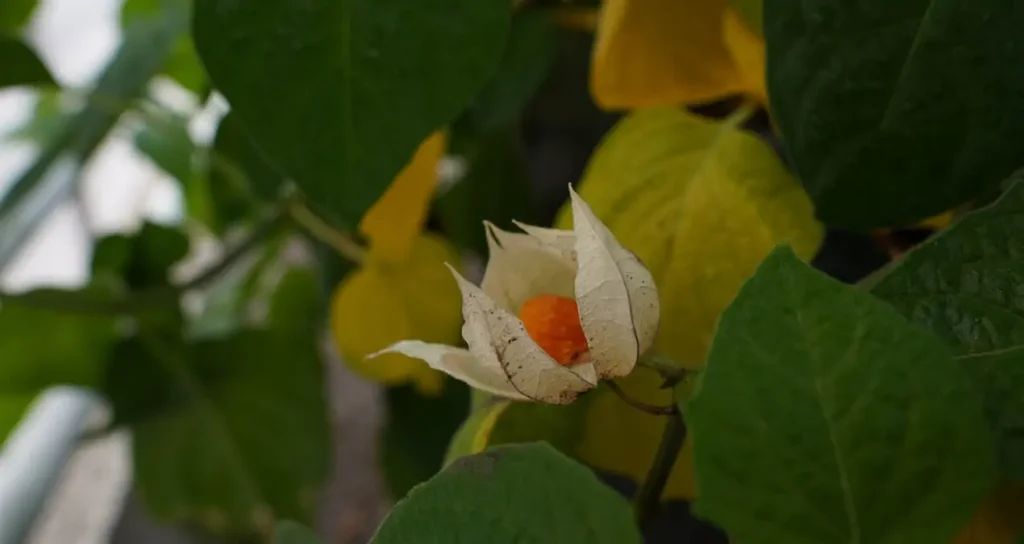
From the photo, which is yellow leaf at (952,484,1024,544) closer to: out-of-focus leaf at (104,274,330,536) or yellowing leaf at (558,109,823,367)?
yellowing leaf at (558,109,823,367)

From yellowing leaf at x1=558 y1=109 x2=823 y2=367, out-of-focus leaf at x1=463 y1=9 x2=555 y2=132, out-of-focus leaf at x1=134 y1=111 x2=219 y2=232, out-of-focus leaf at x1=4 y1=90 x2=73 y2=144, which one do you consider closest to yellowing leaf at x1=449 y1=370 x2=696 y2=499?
yellowing leaf at x1=558 y1=109 x2=823 y2=367

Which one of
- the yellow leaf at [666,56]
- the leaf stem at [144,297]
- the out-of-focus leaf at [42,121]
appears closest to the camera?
the yellow leaf at [666,56]

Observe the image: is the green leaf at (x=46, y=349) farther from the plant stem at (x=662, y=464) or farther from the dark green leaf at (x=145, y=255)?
the plant stem at (x=662, y=464)

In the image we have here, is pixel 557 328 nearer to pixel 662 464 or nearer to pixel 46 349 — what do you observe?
pixel 662 464

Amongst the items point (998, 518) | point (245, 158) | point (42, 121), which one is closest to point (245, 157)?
point (245, 158)

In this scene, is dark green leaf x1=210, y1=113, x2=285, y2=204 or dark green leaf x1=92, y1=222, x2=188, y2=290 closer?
dark green leaf x1=210, y1=113, x2=285, y2=204

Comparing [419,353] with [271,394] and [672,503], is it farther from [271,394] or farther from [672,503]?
[271,394]

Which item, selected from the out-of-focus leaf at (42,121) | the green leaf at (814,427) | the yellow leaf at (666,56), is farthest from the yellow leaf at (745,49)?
the out-of-focus leaf at (42,121)

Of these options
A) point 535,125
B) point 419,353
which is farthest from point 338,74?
point 535,125
